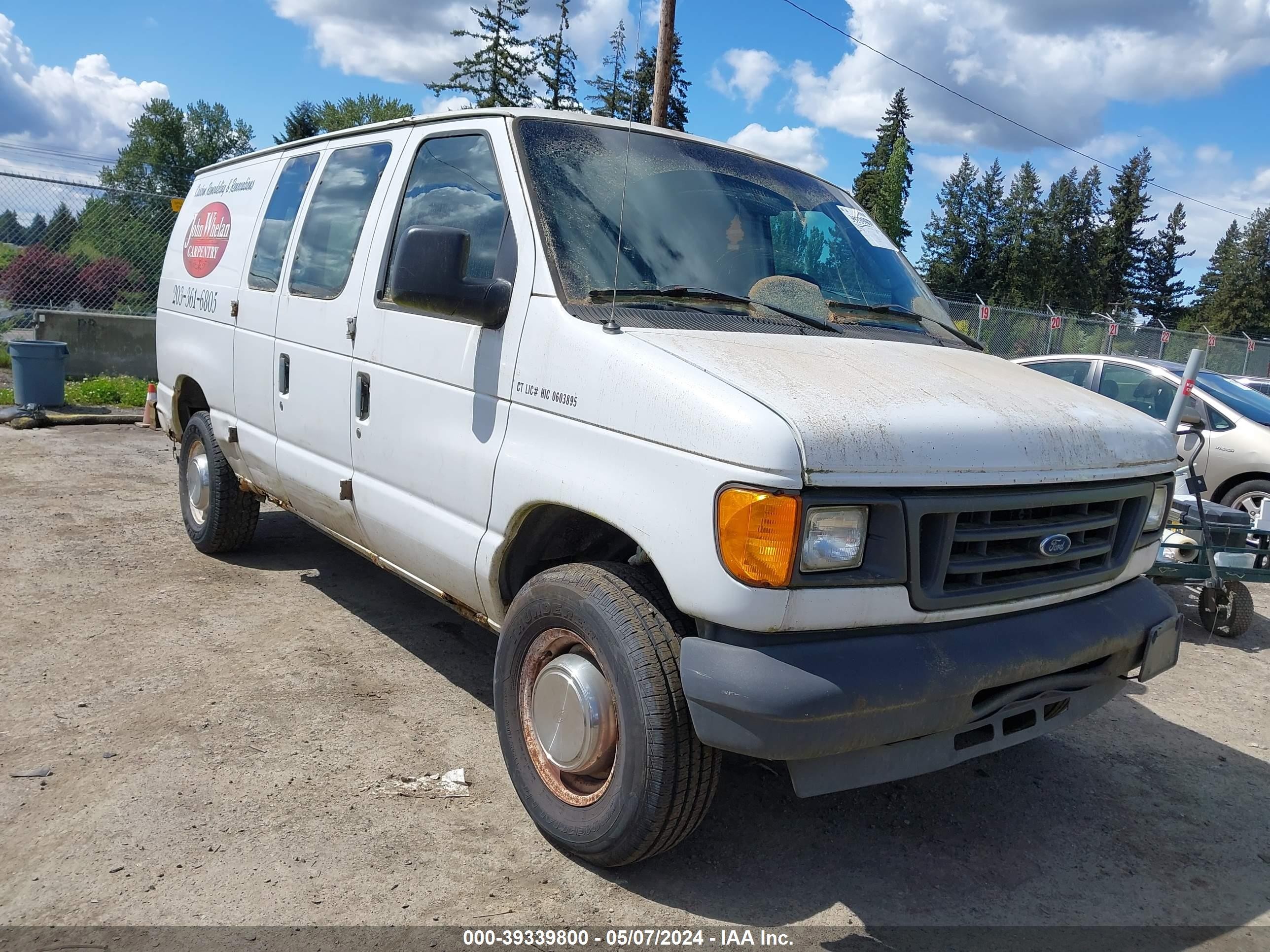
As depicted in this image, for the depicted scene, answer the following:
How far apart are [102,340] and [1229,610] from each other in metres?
12.2

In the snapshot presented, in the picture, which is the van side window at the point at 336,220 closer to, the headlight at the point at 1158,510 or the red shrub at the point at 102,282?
the headlight at the point at 1158,510

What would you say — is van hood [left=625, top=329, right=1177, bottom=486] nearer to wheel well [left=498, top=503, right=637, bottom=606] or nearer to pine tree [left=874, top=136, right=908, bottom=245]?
wheel well [left=498, top=503, right=637, bottom=606]

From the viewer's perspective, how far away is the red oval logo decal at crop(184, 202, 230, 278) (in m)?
5.42

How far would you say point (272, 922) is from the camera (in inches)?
100

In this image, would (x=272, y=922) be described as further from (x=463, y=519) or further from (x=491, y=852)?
(x=463, y=519)

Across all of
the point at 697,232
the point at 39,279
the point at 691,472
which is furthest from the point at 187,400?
the point at 39,279

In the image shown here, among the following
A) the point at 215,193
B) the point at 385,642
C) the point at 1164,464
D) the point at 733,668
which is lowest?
the point at 385,642

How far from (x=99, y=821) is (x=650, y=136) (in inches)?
119

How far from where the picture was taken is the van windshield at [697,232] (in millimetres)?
3135

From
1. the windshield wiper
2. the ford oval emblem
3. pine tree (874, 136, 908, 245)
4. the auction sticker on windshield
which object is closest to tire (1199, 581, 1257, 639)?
the auction sticker on windshield

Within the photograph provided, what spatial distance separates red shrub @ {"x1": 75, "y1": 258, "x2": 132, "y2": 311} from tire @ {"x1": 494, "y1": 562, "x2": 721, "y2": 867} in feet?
37.8

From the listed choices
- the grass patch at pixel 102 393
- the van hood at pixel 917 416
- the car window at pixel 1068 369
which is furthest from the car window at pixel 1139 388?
the grass patch at pixel 102 393

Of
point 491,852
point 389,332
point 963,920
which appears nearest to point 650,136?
point 389,332

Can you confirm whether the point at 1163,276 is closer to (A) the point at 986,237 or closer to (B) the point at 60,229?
(A) the point at 986,237
